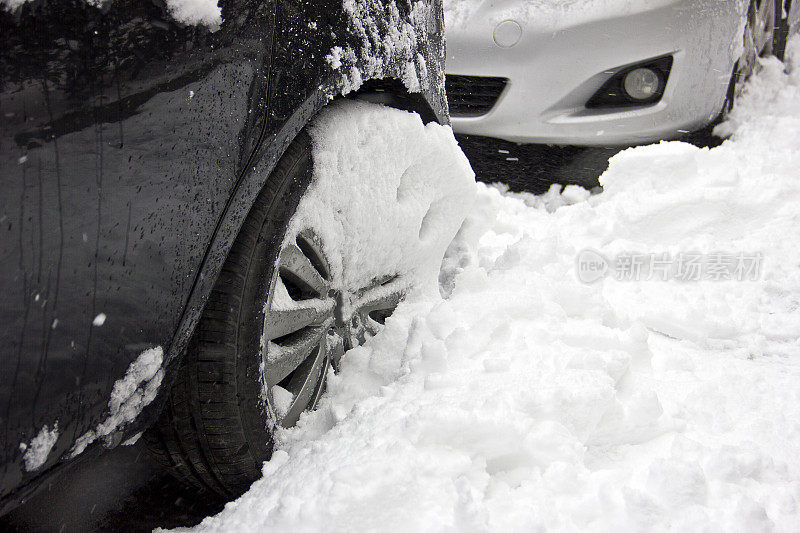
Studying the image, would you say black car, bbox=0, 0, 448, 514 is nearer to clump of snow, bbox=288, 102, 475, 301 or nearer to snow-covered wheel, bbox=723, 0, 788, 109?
clump of snow, bbox=288, 102, 475, 301

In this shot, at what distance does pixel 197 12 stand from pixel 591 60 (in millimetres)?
2749

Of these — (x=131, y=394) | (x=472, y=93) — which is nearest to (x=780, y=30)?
(x=472, y=93)

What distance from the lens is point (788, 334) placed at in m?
2.23

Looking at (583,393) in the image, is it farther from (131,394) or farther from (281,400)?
(131,394)

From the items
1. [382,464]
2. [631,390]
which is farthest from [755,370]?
[382,464]

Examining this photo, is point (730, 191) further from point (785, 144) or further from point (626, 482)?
point (626, 482)

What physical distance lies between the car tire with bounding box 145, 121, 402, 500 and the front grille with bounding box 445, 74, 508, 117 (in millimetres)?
2357

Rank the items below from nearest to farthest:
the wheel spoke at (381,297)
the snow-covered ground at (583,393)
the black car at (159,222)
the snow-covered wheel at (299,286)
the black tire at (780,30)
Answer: the black car at (159,222), the snow-covered ground at (583,393), the snow-covered wheel at (299,286), the wheel spoke at (381,297), the black tire at (780,30)

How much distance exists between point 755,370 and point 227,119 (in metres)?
1.72

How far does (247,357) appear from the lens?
1.39m

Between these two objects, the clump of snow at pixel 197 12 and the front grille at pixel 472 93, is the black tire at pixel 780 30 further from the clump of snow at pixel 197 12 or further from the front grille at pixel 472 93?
the clump of snow at pixel 197 12

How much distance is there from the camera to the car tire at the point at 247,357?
135cm
